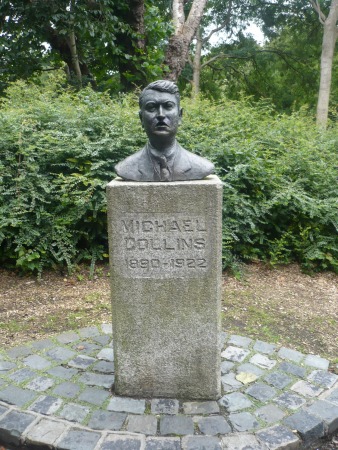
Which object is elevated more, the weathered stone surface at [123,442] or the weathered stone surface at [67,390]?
the weathered stone surface at [67,390]

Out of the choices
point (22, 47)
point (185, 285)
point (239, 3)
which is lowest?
point (185, 285)

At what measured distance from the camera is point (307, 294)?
190 inches

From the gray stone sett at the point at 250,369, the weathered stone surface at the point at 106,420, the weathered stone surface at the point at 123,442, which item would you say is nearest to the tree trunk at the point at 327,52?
the gray stone sett at the point at 250,369

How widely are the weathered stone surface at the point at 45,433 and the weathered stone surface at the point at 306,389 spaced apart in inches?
62.0

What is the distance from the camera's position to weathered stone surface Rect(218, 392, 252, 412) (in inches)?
106

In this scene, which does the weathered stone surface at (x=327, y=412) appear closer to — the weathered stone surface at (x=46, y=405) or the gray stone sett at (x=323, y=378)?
the gray stone sett at (x=323, y=378)

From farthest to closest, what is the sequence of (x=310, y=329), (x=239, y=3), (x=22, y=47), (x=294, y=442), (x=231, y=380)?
(x=239, y=3)
(x=22, y=47)
(x=310, y=329)
(x=231, y=380)
(x=294, y=442)

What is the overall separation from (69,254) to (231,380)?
2.64m

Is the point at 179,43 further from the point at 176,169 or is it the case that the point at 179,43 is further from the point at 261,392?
the point at 261,392

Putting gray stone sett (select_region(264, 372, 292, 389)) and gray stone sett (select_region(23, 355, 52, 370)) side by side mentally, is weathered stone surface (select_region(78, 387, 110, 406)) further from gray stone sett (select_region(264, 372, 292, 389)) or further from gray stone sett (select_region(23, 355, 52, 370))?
gray stone sett (select_region(264, 372, 292, 389))

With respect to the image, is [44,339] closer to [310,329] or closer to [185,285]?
[185,285]

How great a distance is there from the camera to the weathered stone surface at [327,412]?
258 centimetres

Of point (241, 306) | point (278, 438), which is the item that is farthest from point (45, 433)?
point (241, 306)

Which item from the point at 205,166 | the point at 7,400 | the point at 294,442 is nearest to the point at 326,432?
the point at 294,442
